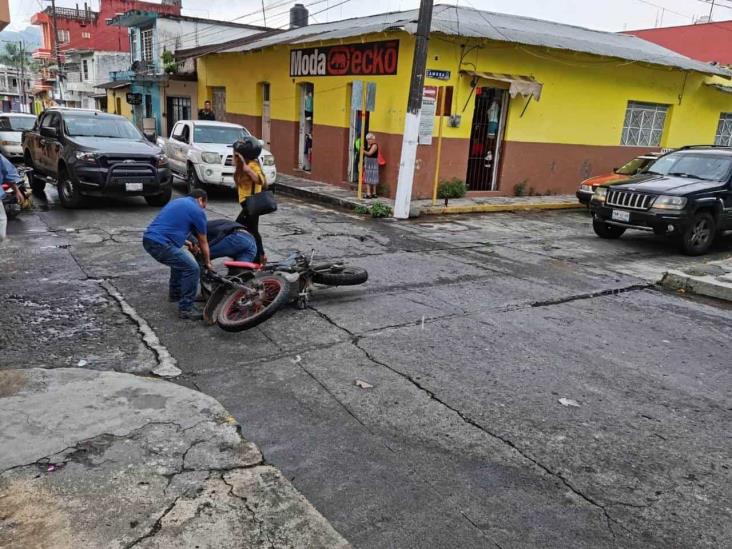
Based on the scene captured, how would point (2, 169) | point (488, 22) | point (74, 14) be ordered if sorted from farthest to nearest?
point (74, 14)
point (488, 22)
point (2, 169)

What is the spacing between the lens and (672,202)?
9641 mm

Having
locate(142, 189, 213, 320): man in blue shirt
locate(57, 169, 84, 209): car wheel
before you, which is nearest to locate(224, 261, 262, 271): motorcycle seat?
locate(142, 189, 213, 320): man in blue shirt

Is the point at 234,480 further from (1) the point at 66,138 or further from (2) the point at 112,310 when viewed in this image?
(1) the point at 66,138

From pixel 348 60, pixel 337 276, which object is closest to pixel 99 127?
pixel 348 60

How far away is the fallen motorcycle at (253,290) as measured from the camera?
5.33 metres

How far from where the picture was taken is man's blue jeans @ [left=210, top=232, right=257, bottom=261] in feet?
19.8

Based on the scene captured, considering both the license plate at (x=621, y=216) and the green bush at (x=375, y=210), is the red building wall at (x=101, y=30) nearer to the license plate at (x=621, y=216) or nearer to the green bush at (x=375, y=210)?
the green bush at (x=375, y=210)

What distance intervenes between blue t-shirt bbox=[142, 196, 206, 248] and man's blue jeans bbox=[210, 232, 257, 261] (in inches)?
21.0

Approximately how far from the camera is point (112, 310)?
5.84m

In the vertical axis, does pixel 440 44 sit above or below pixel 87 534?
above

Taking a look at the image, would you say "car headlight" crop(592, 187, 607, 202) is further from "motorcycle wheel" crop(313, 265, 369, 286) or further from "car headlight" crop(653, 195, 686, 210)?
"motorcycle wheel" crop(313, 265, 369, 286)

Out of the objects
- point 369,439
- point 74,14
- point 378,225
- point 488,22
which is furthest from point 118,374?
point 74,14

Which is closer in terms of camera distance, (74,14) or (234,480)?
(234,480)

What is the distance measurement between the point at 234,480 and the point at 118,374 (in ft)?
5.64
